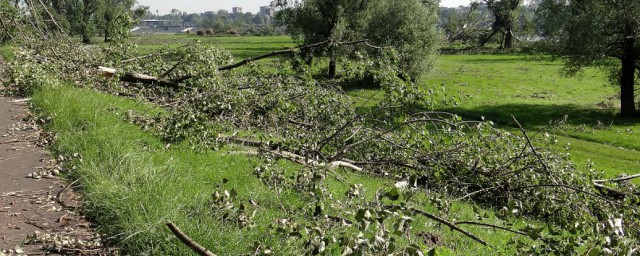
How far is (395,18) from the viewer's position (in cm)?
3381

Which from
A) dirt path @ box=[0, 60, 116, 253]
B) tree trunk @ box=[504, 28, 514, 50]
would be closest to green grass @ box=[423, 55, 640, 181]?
dirt path @ box=[0, 60, 116, 253]

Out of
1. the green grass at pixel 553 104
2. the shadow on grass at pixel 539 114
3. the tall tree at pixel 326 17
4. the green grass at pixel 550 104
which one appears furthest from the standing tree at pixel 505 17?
the shadow on grass at pixel 539 114

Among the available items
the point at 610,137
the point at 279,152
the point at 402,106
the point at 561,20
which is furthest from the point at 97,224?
the point at 561,20

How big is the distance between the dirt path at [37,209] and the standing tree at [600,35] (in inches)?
922

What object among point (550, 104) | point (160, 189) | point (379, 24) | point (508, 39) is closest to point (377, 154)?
point (160, 189)

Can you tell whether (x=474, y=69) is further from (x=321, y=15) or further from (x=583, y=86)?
(x=321, y=15)

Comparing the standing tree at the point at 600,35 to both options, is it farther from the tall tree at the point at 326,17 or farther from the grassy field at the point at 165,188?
the tall tree at the point at 326,17

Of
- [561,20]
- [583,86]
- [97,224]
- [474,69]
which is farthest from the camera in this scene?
[474,69]

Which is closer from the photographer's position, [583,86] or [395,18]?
[395,18]

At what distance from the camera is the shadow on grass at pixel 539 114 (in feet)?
82.7

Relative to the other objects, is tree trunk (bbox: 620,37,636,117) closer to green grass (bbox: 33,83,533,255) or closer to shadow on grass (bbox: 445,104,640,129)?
shadow on grass (bbox: 445,104,640,129)

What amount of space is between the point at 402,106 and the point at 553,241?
13.4 feet

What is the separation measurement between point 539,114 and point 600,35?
201 inches

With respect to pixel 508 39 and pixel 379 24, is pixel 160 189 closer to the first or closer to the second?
pixel 379 24
